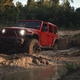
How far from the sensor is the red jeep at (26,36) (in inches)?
558

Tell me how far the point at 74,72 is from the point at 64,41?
14.8 m

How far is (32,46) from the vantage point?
14508 mm

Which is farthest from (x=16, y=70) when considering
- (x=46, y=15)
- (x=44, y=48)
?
(x=46, y=15)

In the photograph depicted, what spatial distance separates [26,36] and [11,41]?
739 mm

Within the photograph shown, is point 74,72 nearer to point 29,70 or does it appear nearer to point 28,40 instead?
point 29,70

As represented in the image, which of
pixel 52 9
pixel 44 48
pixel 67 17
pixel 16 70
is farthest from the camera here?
pixel 52 9

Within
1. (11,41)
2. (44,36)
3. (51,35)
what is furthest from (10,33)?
(51,35)

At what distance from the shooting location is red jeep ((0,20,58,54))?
14.2 meters

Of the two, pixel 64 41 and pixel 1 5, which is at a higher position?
pixel 1 5

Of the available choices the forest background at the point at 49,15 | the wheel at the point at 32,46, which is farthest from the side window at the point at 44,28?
the forest background at the point at 49,15

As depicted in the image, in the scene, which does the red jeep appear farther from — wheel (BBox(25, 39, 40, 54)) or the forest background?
the forest background

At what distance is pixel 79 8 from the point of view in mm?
38469

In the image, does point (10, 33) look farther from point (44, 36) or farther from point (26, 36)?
point (44, 36)

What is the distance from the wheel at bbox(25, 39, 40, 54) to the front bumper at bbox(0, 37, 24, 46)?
0.36 meters
